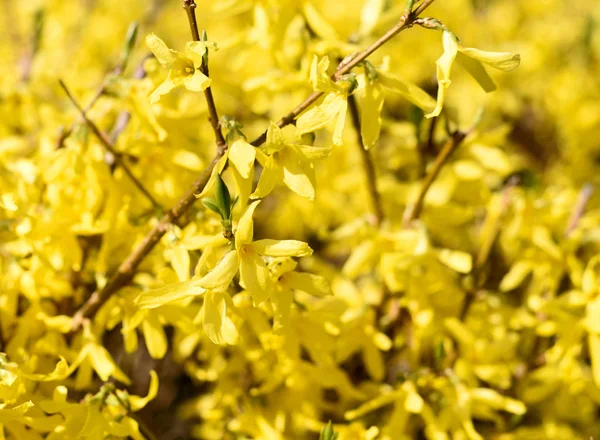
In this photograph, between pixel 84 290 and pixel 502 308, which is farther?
pixel 502 308

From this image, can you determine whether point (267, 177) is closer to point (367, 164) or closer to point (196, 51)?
point (196, 51)

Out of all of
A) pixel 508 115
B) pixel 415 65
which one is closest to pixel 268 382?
pixel 415 65

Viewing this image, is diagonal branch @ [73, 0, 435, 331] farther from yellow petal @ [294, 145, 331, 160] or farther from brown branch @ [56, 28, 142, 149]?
brown branch @ [56, 28, 142, 149]

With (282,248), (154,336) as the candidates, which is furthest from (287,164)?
(154,336)

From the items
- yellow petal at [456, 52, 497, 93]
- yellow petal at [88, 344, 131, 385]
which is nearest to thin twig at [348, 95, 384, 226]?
yellow petal at [456, 52, 497, 93]

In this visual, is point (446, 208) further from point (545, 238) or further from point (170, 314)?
point (170, 314)

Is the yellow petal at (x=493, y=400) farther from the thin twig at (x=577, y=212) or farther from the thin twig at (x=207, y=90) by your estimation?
the thin twig at (x=207, y=90)
